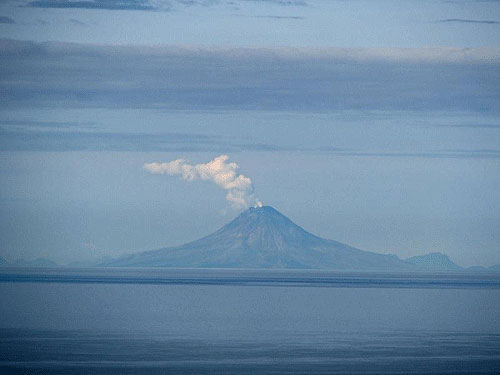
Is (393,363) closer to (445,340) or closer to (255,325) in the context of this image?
(445,340)

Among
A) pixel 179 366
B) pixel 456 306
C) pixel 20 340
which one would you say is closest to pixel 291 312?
pixel 456 306

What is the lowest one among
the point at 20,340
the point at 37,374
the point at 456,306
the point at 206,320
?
the point at 37,374

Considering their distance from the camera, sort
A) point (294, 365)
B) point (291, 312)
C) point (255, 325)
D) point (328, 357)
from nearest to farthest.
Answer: point (294, 365)
point (328, 357)
point (255, 325)
point (291, 312)

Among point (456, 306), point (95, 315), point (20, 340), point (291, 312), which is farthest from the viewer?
point (456, 306)

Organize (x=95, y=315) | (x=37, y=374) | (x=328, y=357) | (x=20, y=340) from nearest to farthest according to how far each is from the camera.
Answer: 1. (x=37, y=374)
2. (x=328, y=357)
3. (x=20, y=340)
4. (x=95, y=315)

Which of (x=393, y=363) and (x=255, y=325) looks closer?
(x=393, y=363)

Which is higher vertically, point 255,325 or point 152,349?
point 255,325

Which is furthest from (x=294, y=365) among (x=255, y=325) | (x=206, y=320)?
(x=206, y=320)

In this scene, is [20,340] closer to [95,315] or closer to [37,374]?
[37,374]

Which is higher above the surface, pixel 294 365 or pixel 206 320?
pixel 206 320
